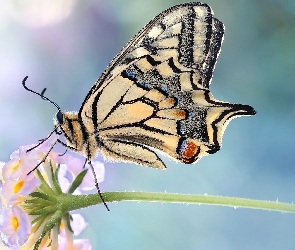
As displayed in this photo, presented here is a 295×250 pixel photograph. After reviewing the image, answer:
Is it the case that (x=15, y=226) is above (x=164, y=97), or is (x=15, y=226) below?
below

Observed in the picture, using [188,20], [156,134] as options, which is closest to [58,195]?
[156,134]

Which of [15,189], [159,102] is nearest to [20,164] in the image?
[15,189]

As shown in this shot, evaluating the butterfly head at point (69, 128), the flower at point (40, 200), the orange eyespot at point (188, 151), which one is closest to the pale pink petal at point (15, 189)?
the flower at point (40, 200)

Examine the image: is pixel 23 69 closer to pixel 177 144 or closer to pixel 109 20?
pixel 109 20

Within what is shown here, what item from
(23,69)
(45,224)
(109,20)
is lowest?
(45,224)

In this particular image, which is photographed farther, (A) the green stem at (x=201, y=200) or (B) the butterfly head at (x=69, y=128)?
(B) the butterfly head at (x=69, y=128)

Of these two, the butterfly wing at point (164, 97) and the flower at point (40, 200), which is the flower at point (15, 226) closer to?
the flower at point (40, 200)

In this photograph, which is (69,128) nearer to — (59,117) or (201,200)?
(59,117)
